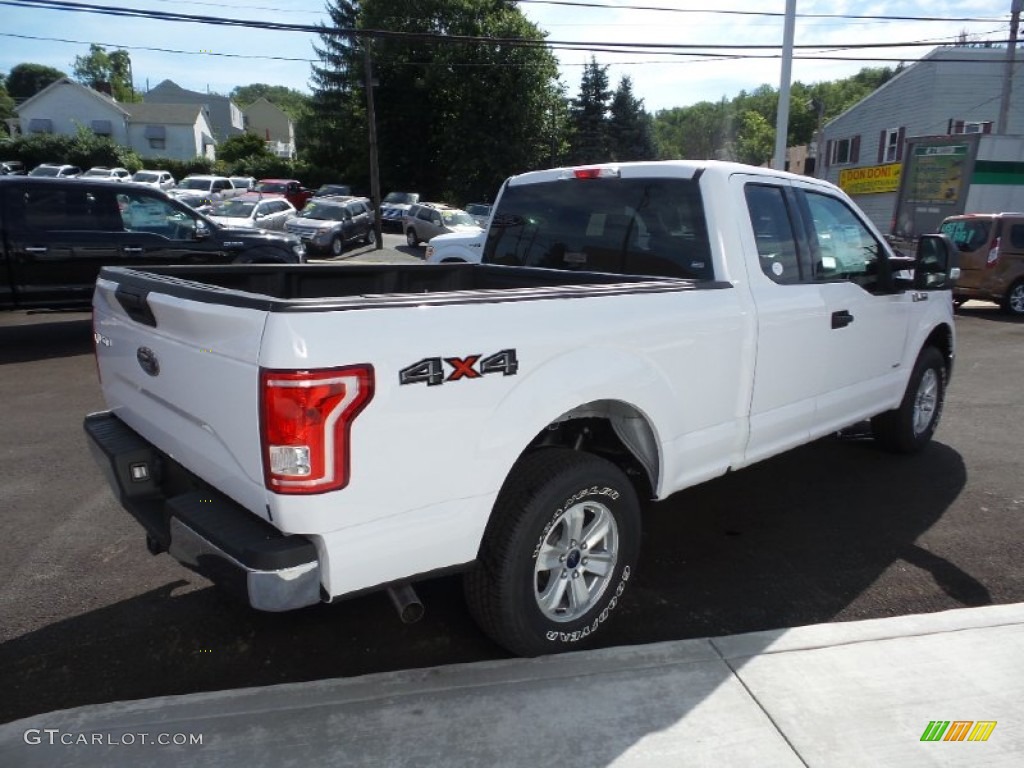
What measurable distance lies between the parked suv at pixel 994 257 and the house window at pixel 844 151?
2322cm

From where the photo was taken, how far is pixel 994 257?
44.1 feet

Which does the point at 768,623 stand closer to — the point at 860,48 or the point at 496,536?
the point at 496,536

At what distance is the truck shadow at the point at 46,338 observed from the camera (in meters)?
8.80

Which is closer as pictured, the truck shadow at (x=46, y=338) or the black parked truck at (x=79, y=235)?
the black parked truck at (x=79, y=235)

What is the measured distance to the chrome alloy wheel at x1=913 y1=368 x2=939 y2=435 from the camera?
17.6ft

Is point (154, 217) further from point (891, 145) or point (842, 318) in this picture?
point (891, 145)

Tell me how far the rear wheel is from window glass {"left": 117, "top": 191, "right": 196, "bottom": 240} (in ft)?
45.5

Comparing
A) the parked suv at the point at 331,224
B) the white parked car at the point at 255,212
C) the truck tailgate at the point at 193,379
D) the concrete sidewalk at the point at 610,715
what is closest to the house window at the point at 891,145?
the parked suv at the point at 331,224

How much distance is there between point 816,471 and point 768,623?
229cm

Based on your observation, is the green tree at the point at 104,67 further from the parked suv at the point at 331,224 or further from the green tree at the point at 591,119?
the parked suv at the point at 331,224

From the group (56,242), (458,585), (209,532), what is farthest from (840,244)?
(56,242)

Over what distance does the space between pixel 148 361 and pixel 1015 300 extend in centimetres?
1527

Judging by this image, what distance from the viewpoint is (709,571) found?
3779mm

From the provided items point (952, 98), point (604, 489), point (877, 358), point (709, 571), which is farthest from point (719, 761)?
point (952, 98)
